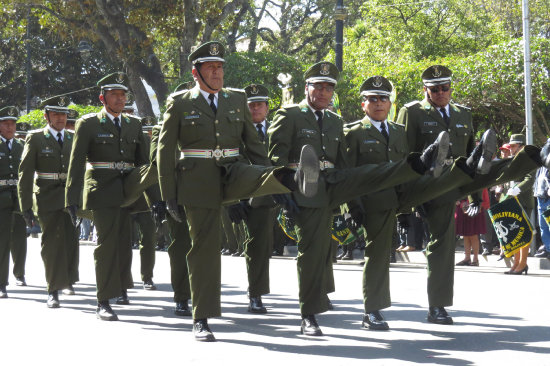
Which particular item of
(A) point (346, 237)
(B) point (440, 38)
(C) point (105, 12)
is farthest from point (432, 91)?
(B) point (440, 38)

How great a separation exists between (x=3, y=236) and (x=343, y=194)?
598 cm

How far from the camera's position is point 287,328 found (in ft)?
27.8

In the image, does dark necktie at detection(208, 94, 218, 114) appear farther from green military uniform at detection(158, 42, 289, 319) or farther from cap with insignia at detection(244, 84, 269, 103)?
cap with insignia at detection(244, 84, 269, 103)

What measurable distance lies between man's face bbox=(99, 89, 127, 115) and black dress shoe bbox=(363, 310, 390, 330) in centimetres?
334

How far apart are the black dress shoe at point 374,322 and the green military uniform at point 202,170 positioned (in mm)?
1356

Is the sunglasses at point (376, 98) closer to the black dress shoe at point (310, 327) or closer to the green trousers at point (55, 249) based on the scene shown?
the black dress shoe at point (310, 327)

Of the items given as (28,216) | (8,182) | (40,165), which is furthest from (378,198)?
(8,182)

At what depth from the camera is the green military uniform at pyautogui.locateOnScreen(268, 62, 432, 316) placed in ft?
24.9

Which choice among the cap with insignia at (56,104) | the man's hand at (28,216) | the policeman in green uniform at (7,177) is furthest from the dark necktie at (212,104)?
the policeman in green uniform at (7,177)

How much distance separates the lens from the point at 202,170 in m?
7.68

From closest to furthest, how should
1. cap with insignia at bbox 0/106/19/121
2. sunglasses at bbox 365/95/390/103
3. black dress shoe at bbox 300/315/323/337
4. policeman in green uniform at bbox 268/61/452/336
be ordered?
policeman in green uniform at bbox 268/61/452/336 < black dress shoe at bbox 300/315/323/337 < sunglasses at bbox 365/95/390/103 < cap with insignia at bbox 0/106/19/121

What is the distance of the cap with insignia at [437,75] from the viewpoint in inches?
335

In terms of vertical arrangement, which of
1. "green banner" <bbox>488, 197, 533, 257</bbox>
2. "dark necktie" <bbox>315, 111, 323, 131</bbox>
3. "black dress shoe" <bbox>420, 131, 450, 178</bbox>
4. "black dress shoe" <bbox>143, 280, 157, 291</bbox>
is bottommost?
"black dress shoe" <bbox>143, 280, 157, 291</bbox>

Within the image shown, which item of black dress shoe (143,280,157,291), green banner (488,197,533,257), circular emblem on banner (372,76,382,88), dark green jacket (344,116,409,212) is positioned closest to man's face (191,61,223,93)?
dark green jacket (344,116,409,212)
